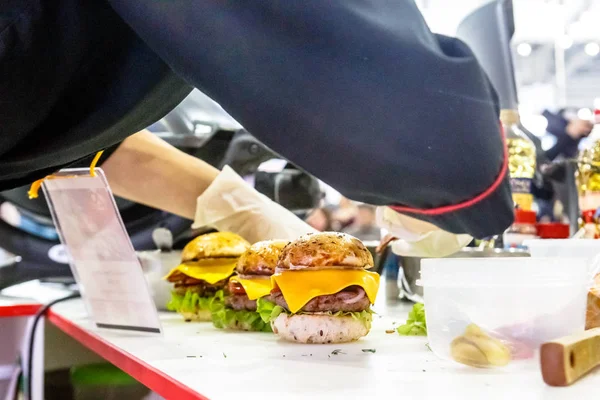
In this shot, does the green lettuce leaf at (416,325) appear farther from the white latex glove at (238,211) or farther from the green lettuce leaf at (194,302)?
the white latex glove at (238,211)

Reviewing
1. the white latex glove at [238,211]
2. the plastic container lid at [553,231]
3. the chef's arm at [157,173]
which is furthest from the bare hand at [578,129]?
the chef's arm at [157,173]

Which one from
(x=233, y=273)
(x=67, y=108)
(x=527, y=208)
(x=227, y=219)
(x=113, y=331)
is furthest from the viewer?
(x=227, y=219)

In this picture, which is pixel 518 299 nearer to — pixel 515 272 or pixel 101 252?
pixel 515 272

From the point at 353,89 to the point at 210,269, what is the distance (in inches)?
36.8

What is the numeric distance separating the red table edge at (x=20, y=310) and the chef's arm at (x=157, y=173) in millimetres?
395

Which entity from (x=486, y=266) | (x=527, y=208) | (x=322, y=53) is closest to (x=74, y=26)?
(x=322, y=53)

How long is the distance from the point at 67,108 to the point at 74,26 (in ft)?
0.47

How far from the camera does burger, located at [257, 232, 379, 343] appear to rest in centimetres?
109

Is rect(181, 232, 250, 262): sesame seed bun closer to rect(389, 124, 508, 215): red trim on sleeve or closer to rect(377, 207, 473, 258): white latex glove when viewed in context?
rect(377, 207, 473, 258): white latex glove

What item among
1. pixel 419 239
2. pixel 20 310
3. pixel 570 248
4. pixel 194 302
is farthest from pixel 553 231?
pixel 20 310

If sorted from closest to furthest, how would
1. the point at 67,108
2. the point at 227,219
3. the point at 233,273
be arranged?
the point at 67,108, the point at 233,273, the point at 227,219

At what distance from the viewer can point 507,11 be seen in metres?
2.00

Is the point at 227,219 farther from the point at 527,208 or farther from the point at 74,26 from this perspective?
the point at 74,26

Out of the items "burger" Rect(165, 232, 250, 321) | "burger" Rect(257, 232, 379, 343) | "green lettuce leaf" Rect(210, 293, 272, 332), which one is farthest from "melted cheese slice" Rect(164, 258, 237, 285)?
"burger" Rect(257, 232, 379, 343)
